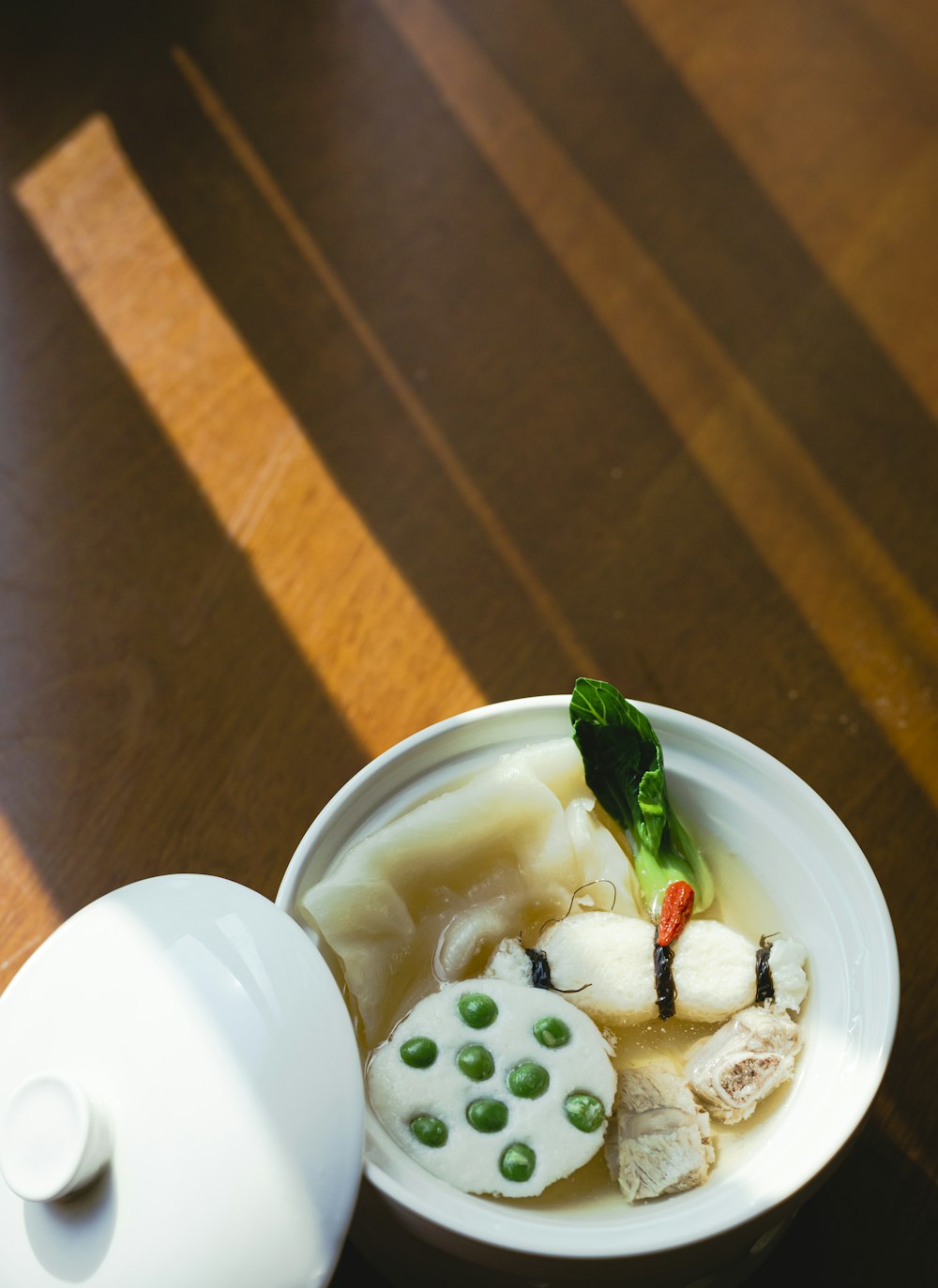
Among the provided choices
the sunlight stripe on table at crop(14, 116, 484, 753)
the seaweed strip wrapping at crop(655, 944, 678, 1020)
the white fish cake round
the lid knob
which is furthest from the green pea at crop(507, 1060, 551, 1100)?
the sunlight stripe on table at crop(14, 116, 484, 753)

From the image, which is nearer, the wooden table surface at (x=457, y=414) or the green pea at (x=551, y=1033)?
the green pea at (x=551, y=1033)

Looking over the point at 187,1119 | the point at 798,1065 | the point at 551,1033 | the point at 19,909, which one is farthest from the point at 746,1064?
the point at 19,909

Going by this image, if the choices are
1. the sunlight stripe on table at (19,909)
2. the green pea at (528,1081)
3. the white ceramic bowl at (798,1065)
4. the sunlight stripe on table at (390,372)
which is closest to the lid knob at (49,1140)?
the white ceramic bowl at (798,1065)

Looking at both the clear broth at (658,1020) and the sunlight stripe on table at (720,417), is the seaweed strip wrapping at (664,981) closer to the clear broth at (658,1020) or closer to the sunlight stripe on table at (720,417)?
the clear broth at (658,1020)

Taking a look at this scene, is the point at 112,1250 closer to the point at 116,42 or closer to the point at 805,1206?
the point at 805,1206

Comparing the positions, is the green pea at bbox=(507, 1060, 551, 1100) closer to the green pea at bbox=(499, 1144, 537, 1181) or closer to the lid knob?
the green pea at bbox=(499, 1144, 537, 1181)
